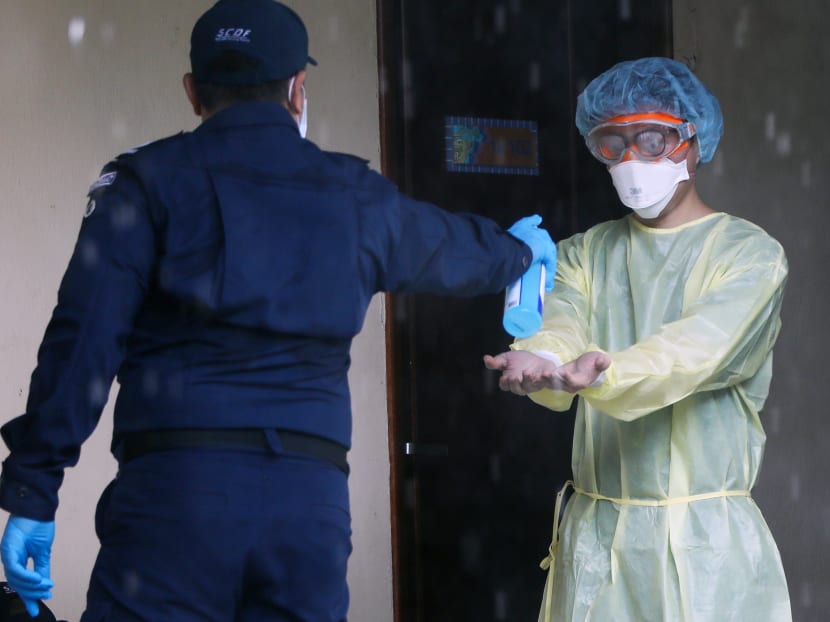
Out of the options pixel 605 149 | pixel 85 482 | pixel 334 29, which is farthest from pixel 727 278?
pixel 85 482

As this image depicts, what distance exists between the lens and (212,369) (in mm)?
1846

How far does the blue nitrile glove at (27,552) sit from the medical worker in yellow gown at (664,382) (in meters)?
0.89

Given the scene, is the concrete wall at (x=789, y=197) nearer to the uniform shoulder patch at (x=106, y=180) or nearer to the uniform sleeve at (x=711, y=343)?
the uniform sleeve at (x=711, y=343)

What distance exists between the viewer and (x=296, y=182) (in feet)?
6.32

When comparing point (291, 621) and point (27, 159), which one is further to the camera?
point (27, 159)

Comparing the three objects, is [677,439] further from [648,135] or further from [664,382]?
[648,135]

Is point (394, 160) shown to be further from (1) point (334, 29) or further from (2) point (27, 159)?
(2) point (27, 159)

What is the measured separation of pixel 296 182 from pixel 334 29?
71.9 inches

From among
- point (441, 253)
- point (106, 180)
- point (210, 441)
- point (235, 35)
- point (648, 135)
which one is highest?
point (235, 35)

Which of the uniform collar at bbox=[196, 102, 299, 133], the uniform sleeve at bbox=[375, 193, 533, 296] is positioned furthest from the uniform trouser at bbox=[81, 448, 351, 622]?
the uniform collar at bbox=[196, 102, 299, 133]

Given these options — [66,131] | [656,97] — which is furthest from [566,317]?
[66,131]

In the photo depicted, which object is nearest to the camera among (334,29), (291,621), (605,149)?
(291,621)

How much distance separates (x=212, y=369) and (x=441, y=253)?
45 centimetres

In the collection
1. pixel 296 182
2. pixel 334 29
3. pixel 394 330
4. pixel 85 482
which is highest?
pixel 334 29
